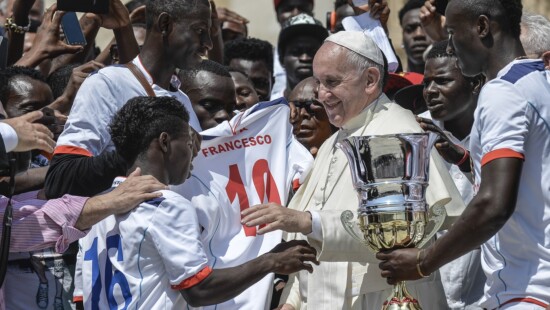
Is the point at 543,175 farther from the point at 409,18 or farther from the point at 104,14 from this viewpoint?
the point at 409,18

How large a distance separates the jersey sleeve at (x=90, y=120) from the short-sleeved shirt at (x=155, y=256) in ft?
2.66

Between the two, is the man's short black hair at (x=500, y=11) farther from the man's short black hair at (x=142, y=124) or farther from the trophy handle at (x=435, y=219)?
the man's short black hair at (x=142, y=124)

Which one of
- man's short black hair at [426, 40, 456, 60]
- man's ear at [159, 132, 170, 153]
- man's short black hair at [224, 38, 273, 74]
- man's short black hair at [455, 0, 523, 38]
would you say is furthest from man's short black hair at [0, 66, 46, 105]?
man's short black hair at [455, 0, 523, 38]

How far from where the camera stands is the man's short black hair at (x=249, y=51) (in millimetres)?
9625

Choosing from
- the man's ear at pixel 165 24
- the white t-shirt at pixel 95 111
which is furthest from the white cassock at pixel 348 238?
the man's ear at pixel 165 24

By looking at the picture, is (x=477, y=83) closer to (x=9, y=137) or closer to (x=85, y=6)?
(x=85, y=6)

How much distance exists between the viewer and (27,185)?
6.64 meters

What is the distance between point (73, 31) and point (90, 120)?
147cm

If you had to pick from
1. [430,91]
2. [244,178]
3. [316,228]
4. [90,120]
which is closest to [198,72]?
[244,178]

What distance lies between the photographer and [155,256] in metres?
5.40

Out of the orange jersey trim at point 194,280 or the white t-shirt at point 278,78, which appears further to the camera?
the white t-shirt at point 278,78

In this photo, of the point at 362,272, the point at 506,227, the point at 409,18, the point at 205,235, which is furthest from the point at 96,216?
the point at 409,18

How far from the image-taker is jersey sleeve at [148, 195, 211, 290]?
5312 mm

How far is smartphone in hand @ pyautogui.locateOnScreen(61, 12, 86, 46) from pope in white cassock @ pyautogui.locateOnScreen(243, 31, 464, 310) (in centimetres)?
199
